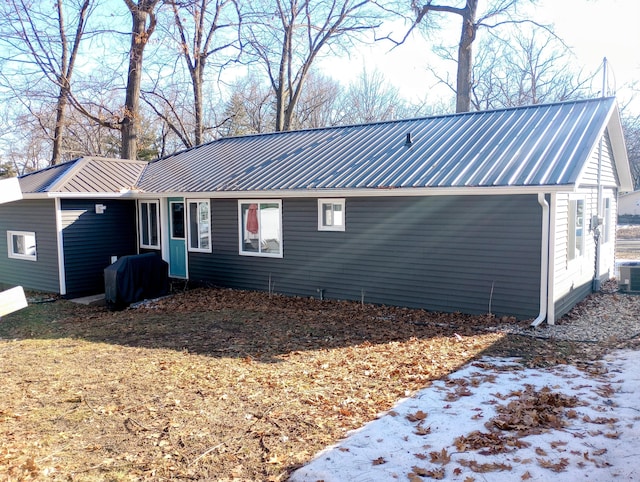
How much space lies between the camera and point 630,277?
11.3 metres

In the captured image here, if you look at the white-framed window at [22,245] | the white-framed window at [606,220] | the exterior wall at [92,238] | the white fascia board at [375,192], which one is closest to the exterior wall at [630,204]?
the white-framed window at [606,220]

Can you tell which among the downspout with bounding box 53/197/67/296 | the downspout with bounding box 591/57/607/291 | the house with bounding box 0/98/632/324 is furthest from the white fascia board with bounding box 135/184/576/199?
the downspout with bounding box 591/57/607/291

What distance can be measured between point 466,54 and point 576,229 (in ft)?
38.9

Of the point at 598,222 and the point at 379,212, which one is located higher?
the point at 379,212

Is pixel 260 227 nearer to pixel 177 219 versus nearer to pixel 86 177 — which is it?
pixel 177 219

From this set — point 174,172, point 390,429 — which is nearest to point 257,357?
point 390,429

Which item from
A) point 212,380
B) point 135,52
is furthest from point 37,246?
point 212,380

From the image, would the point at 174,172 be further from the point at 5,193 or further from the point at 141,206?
the point at 5,193

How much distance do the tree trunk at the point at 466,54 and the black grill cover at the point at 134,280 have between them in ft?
41.7

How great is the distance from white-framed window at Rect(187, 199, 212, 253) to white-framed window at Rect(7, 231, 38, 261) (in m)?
4.09

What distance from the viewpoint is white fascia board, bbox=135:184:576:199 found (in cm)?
810

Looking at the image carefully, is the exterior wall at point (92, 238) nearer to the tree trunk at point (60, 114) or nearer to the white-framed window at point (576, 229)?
the tree trunk at point (60, 114)

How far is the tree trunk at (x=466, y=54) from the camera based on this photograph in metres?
19.2

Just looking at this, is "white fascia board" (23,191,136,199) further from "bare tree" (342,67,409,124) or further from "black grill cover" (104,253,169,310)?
"bare tree" (342,67,409,124)
